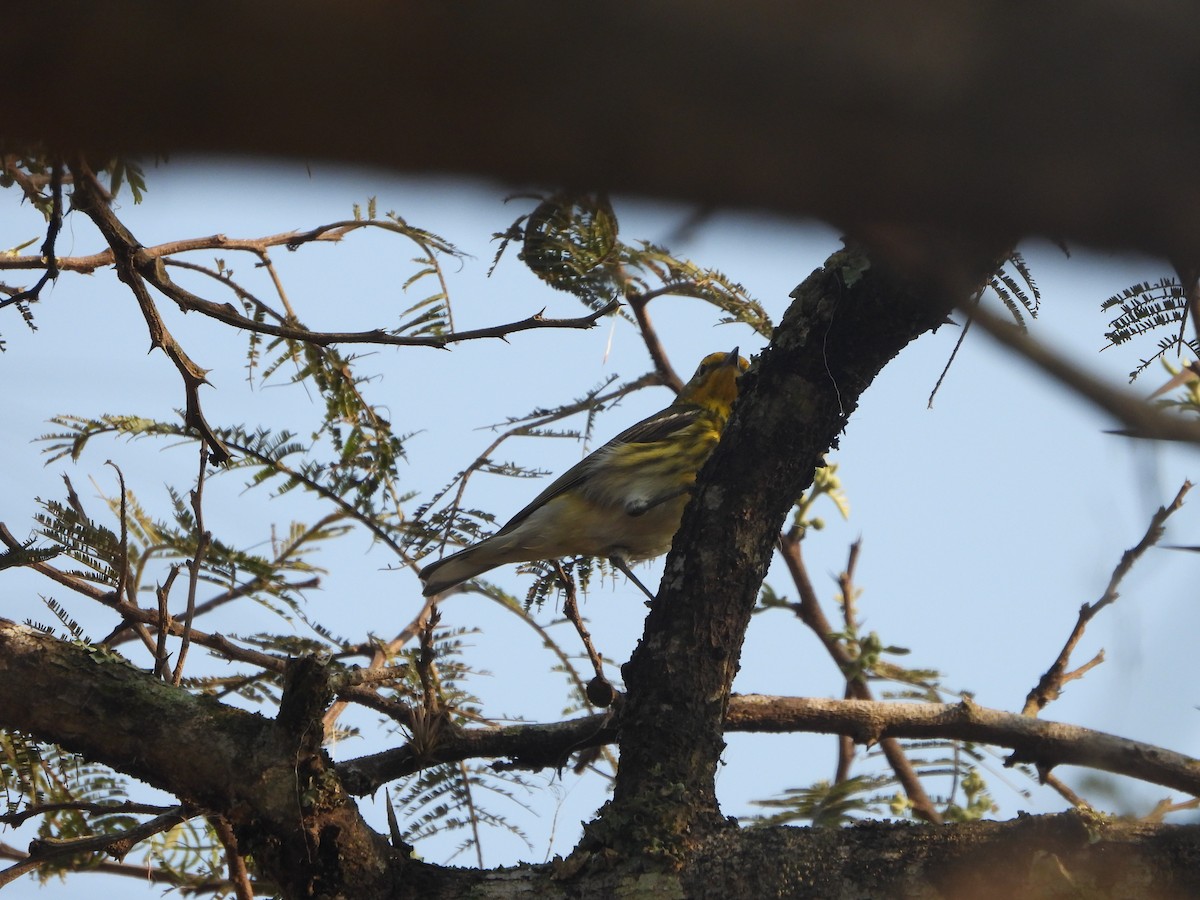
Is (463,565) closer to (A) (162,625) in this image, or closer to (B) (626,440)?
(B) (626,440)

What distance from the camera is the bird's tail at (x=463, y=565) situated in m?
5.67

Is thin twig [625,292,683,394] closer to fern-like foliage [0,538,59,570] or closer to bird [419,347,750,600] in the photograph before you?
bird [419,347,750,600]

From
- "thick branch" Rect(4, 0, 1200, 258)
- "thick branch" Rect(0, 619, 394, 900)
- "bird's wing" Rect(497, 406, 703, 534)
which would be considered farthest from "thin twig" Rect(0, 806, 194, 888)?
"bird's wing" Rect(497, 406, 703, 534)

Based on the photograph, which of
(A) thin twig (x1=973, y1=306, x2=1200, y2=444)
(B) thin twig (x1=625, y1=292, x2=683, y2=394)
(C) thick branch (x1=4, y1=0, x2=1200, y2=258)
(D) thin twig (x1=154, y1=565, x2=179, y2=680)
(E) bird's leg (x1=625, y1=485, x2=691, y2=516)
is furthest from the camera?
(E) bird's leg (x1=625, y1=485, x2=691, y2=516)

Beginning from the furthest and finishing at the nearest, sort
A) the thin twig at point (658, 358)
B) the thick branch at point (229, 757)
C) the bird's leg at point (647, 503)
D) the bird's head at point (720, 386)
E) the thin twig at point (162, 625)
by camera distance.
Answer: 1. the bird's head at point (720, 386)
2. the bird's leg at point (647, 503)
3. the thin twig at point (658, 358)
4. the thin twig at point (162, 625)
5. the thick branch at point (229, 757)

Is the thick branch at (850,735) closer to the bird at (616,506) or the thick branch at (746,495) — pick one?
the thick branch at (746,495)

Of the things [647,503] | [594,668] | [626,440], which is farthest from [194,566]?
[626,440]

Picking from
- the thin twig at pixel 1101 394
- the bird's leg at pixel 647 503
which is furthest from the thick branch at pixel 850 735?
the thin twig at pixel 1101 394

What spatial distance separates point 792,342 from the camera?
391cm

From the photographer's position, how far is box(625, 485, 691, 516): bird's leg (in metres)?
6.47

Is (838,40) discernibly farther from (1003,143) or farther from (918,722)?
(918,722)

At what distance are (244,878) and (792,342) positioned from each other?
2.39 m

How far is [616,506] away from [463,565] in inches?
42.7

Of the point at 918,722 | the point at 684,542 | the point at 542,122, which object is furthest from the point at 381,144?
the point at 918,722
